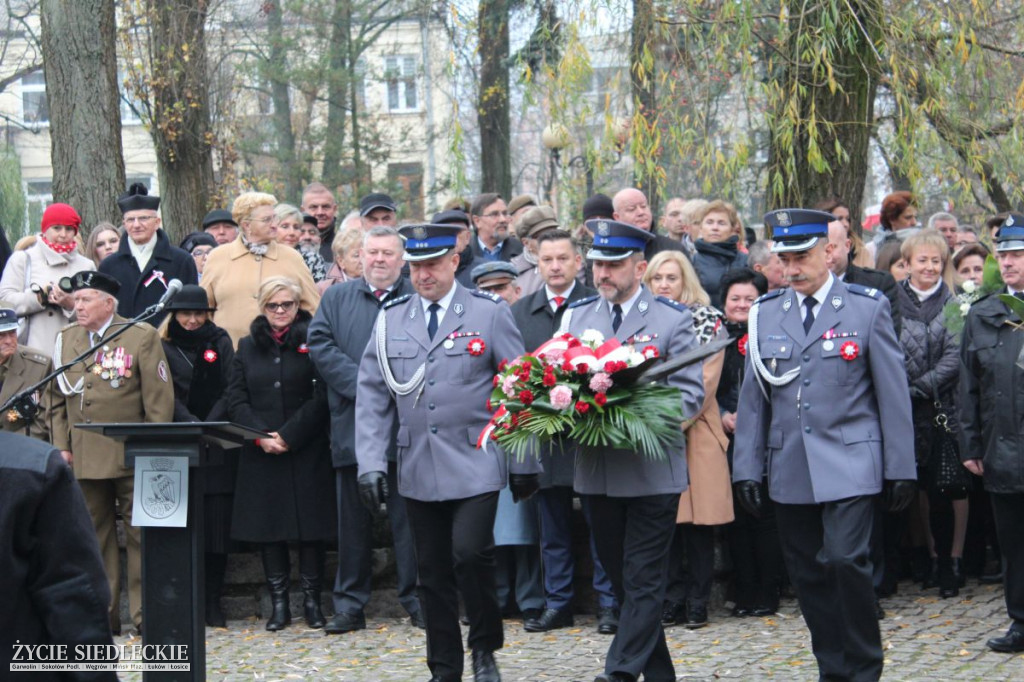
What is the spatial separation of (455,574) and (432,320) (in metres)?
1.29

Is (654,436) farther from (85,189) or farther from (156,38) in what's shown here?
(156,38)

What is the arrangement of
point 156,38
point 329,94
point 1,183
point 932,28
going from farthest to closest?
point 1,183
point 329,94
point 156,38
point 932,28

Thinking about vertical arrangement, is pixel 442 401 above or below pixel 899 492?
above

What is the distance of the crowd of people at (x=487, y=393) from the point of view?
6.71 metres

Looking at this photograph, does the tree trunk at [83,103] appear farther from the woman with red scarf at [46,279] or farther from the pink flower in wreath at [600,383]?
the pink flower in wreath at [600,383]

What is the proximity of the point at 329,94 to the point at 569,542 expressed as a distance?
20.7 m

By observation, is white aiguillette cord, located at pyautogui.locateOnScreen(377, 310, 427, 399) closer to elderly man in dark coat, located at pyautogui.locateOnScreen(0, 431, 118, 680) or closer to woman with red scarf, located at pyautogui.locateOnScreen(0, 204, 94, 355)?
woman with red scarf, located at pyautogui.locateOnScreen(0, 204, 94, 355)

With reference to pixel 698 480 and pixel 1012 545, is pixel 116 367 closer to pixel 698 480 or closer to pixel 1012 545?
pixel 698 480

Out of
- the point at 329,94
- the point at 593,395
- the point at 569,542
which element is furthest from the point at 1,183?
the point at 593,395

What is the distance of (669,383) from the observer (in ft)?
22.7

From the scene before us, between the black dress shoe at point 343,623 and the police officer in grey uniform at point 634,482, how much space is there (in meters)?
2.47

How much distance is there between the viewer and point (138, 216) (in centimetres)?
1027

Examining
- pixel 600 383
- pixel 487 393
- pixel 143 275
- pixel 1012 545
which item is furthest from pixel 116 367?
pixel 1012 545

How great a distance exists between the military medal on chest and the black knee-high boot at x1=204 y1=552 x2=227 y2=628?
131cm
